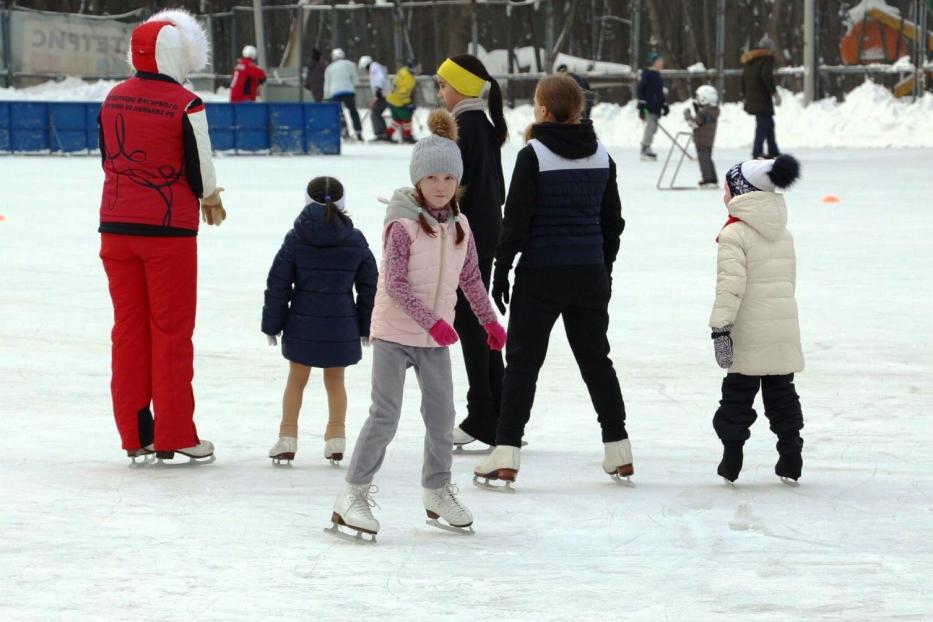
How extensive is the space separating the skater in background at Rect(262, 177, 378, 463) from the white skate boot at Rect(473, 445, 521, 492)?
621mm

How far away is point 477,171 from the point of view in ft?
21.1

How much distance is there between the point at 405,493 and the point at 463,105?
4.94 ft

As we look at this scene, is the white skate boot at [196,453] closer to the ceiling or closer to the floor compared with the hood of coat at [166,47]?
closer to the floor

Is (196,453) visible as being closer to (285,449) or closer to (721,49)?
(285,449)

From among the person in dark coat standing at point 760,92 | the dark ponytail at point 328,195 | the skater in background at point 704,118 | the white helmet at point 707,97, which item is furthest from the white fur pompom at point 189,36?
the person in dark coat standing at point 760,92

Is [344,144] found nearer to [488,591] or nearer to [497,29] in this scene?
[497,29]

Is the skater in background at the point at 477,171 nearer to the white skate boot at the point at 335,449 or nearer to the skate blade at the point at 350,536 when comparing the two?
the white skate boot at the point at 335,449

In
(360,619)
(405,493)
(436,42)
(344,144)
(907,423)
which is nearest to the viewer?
(360,619)

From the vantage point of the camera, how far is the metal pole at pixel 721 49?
111 feet

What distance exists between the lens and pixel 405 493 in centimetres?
585

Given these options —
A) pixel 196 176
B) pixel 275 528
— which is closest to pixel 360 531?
pixel 275 528

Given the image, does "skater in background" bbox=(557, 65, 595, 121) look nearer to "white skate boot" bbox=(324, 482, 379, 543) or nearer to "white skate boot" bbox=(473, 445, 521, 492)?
"white skate boot" bbox=(473, 445, 521, 492)

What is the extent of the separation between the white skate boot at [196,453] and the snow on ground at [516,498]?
→ 5 cm

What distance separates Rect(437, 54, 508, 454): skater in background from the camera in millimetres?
6410
